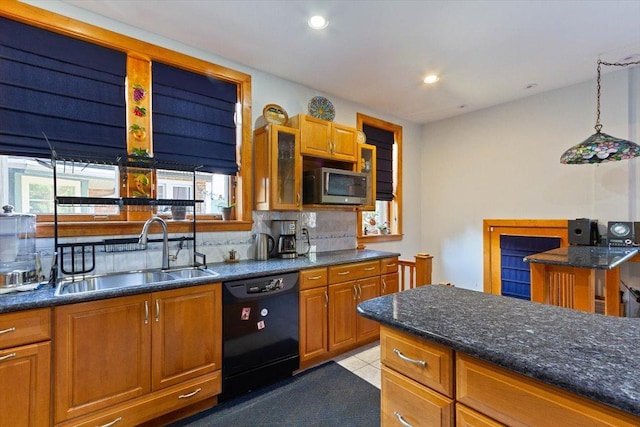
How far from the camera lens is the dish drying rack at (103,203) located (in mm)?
2057

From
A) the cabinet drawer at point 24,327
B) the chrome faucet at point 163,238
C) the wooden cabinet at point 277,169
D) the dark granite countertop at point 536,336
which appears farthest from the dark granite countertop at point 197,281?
the dark granite countertop at point 536,336

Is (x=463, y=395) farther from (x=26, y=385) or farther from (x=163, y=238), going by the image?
(x=163, y=238)

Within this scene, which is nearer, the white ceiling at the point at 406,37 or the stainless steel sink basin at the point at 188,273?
the white ceiling at the point at 406,37

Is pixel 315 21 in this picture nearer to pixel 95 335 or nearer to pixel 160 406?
pixel 95 335

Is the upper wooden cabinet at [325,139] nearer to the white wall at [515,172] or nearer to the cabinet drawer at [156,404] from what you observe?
the white wall at [515,172]

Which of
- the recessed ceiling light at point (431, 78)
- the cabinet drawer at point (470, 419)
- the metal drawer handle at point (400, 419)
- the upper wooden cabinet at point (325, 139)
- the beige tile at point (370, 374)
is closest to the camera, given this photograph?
the cabinet drawer at point (470, 419)

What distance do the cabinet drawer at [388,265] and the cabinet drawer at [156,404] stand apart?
6.07 feet

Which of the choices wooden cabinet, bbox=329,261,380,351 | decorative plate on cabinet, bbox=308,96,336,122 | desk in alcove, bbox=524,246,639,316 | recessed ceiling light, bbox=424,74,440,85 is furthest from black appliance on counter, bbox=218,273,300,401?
recessed ceiling light, bbox=424,74,440,85

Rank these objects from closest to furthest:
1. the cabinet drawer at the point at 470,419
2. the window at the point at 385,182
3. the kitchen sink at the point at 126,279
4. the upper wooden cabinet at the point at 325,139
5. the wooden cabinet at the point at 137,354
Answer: the cabinet drawer at the point at 470,419 < the wooden cabinet at the point at 137,354 < the kitchen sink at the point at 126,279 < the upper wooden cabinet at the point at 325,139 < the window at the point at 385,182

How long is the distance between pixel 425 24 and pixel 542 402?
97.9 inches

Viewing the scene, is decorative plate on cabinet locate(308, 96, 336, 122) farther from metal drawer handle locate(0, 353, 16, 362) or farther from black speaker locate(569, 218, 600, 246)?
metal drawer handle locate(0, 353, 16, 362)

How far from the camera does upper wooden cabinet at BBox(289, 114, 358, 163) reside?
10.0 feet

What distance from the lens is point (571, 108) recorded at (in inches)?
138

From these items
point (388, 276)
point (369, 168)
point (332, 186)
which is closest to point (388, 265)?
point (388, 276)
